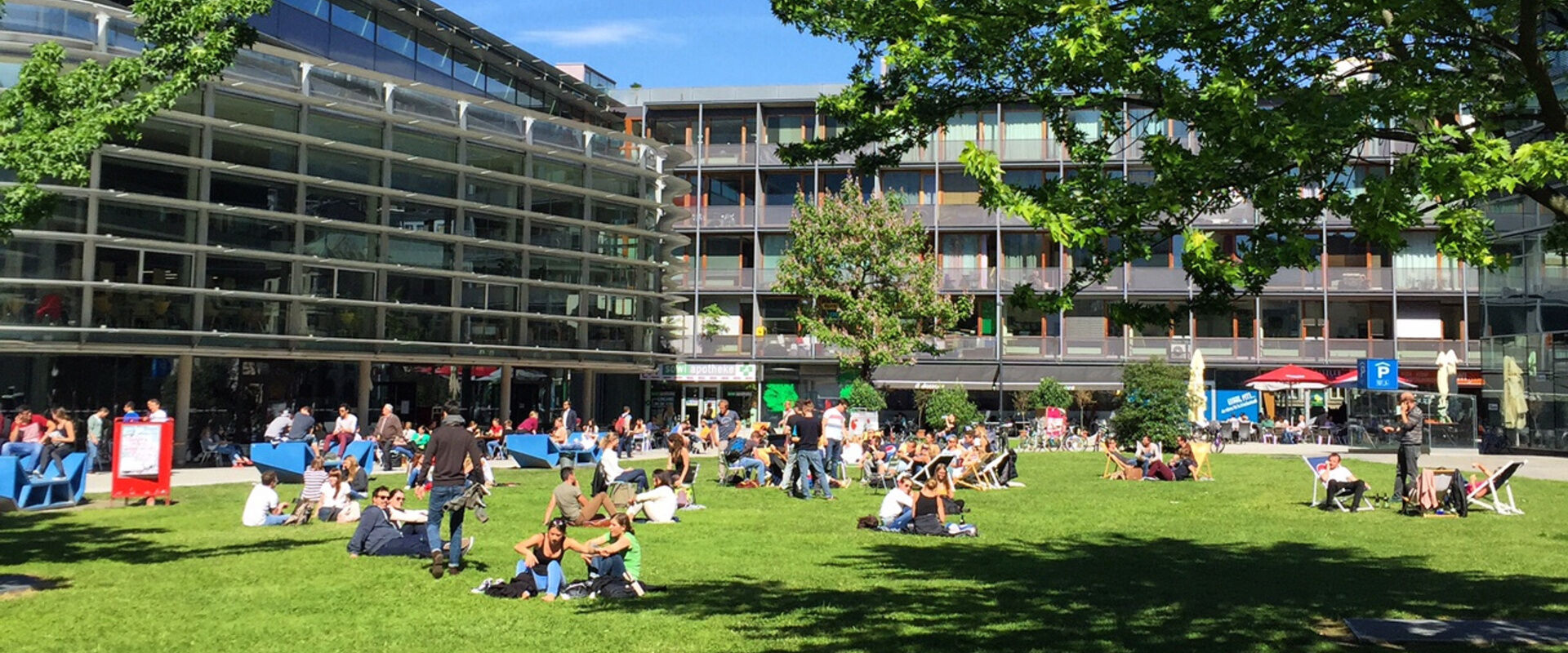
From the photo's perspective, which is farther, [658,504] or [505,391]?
[505,391]

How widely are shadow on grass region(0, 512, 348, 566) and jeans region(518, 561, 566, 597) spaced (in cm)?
464

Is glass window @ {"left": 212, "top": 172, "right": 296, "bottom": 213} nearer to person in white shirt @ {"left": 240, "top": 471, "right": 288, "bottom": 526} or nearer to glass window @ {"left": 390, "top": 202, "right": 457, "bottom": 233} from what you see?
glass window @ {"left": 390, "top": 202, "right": 457, "bottom": 233}

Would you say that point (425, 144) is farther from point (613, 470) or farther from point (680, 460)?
point (613, 470)

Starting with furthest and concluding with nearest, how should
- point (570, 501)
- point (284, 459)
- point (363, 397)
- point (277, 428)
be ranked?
point (363, 397), point (277, 428), point (284, 459), point (570, 501)

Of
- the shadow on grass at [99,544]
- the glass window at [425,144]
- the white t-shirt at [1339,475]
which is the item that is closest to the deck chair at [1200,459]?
the white t-shirt at [1339,475]

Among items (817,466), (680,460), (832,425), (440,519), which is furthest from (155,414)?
(440,519)

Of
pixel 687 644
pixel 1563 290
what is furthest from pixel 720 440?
pixel 687 644

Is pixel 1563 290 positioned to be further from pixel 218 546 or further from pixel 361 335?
pixel 218 546

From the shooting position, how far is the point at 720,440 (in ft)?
137

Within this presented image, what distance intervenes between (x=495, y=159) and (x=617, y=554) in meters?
31.8

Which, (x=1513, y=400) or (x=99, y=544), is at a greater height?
(x=1513, y=400)

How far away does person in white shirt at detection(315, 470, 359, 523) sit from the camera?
62.0 ft

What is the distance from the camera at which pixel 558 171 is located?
44281 mm

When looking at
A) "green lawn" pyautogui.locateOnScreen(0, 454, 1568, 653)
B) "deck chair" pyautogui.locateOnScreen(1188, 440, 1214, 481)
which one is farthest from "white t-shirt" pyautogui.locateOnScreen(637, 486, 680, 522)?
"deck chair" pyautogui.locateOnScreen(1188, 440, 1214, 481)
